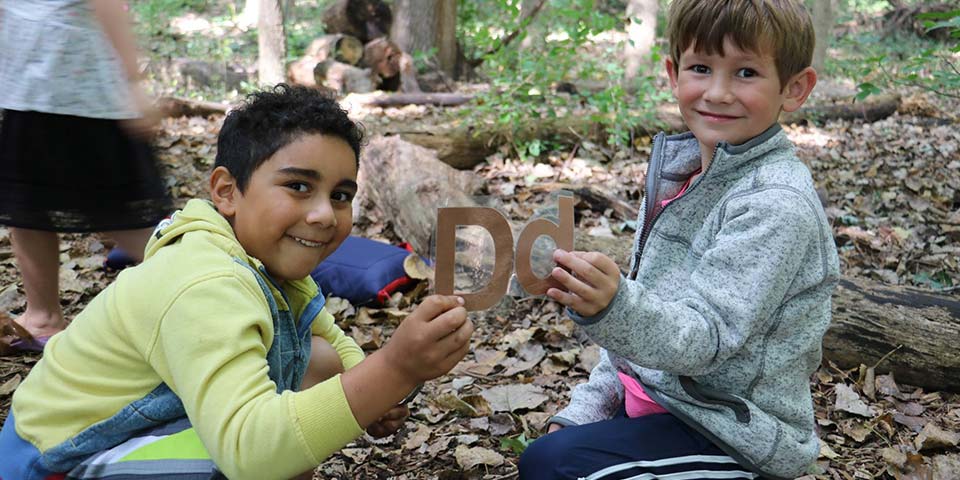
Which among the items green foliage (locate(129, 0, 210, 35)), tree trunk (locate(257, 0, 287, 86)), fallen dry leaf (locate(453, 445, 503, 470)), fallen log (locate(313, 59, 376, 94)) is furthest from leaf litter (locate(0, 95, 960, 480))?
green foliage (locate(129, 0, 210, 35))

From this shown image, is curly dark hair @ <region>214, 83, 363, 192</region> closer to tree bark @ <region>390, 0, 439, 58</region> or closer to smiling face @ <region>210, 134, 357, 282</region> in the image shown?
smiling face @ <region>210, 134, 357, 282</region>

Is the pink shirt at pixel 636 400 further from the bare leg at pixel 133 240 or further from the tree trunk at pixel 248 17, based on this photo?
the tree trunk at pixel 248 17

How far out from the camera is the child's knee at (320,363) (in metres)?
2.15

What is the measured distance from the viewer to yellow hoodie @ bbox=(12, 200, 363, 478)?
145 centimetres

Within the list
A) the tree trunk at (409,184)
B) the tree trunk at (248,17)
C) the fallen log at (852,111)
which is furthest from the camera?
the tree trunk at (248,17)

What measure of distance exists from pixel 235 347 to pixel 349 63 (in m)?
9.63

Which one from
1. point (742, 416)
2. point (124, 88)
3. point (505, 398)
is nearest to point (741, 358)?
point (742, 416)

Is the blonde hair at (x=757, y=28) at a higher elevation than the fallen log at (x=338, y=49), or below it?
higher

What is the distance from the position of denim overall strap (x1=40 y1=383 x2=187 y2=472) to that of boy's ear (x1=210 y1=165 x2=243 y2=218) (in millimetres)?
462

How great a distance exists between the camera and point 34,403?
1689 mm

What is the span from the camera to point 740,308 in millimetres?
1624

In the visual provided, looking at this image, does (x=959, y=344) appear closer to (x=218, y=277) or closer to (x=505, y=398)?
(x=505, y=398)

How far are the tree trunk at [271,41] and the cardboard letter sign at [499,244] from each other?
7.16 m

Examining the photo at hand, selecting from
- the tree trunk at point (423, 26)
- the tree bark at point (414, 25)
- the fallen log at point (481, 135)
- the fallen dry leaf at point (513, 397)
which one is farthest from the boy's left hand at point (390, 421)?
the tree bark at point (414, 25)
